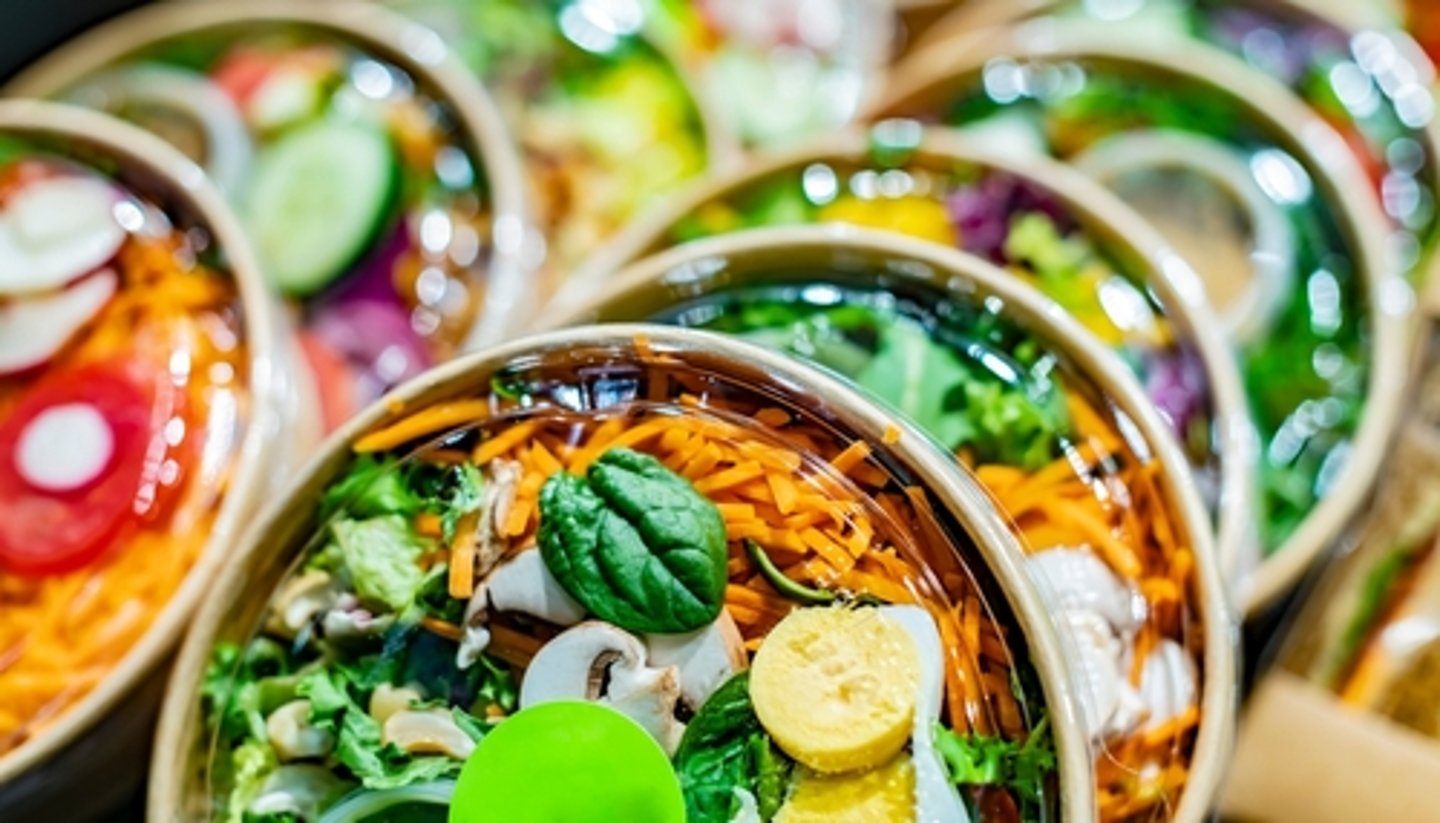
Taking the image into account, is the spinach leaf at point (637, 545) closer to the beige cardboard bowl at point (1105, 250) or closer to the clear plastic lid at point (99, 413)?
the beige cardboard bowl at point (1105, 250)

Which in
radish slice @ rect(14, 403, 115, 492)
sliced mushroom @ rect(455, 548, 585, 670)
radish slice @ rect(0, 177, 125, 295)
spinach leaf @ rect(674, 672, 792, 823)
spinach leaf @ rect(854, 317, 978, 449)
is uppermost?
radish slice @ rect(0, 177, 125, 295)

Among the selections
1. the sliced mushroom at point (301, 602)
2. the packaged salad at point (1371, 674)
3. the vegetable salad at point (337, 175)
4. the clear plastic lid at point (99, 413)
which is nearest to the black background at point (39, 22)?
the vegetable salad at point (337, 175)

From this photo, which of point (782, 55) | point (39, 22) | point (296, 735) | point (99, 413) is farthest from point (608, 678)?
point (39, 22)

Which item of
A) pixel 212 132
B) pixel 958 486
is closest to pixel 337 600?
pixel 958 486

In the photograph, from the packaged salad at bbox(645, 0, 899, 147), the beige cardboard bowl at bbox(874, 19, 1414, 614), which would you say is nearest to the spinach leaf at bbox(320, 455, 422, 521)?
the beige cardboard bowl at bbox(874, 19, 1414, 614)

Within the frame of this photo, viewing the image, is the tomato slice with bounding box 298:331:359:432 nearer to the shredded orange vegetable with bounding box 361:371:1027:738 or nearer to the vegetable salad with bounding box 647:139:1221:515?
the vegetable salad with bounding box 647:139:1221:515

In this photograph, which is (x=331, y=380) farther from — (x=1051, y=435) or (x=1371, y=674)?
(x=1371, y=674)

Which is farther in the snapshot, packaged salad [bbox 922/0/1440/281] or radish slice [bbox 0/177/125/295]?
packaged salad [bbox 922/0/1440/281]

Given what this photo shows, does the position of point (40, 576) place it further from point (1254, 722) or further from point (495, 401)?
point (1254, 722)
